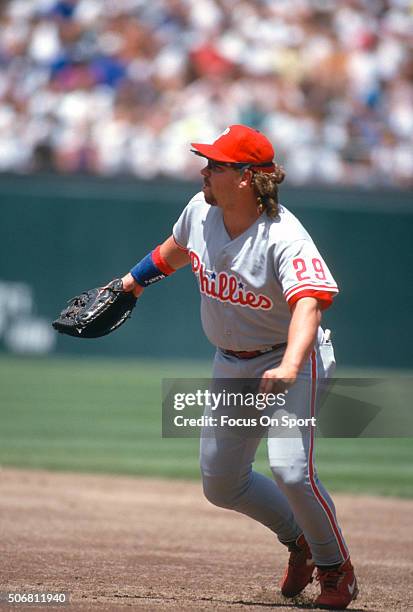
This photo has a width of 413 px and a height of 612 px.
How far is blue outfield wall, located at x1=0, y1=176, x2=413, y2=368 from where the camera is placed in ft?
45.8

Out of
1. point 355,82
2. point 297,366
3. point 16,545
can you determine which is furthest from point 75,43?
point 297,366

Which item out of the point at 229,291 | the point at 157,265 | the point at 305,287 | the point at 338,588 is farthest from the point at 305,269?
the point at 338,588

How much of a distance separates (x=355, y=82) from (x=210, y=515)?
865 cm

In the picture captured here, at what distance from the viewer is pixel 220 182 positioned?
4109 millimetres

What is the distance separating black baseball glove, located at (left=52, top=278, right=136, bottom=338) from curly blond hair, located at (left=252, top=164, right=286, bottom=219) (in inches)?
35.2

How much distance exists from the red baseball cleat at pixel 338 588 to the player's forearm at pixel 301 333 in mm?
890

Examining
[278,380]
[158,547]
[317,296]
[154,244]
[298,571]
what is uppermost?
[154,244]

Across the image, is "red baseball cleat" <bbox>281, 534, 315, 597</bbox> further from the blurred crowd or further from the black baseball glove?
the blurred crowd

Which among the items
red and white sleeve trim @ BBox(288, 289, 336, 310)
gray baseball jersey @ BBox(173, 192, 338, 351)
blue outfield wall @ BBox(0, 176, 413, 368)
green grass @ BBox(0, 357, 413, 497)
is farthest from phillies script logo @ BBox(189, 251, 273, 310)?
blue outfield wall @ BBox(0, 176, 413, 368)

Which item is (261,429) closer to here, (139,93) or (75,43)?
(139,93)

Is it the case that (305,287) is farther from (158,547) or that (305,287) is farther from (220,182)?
(158,547)

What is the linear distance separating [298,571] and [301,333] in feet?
3.85

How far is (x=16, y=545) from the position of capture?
5285 mm

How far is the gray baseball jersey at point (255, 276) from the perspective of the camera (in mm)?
3949
